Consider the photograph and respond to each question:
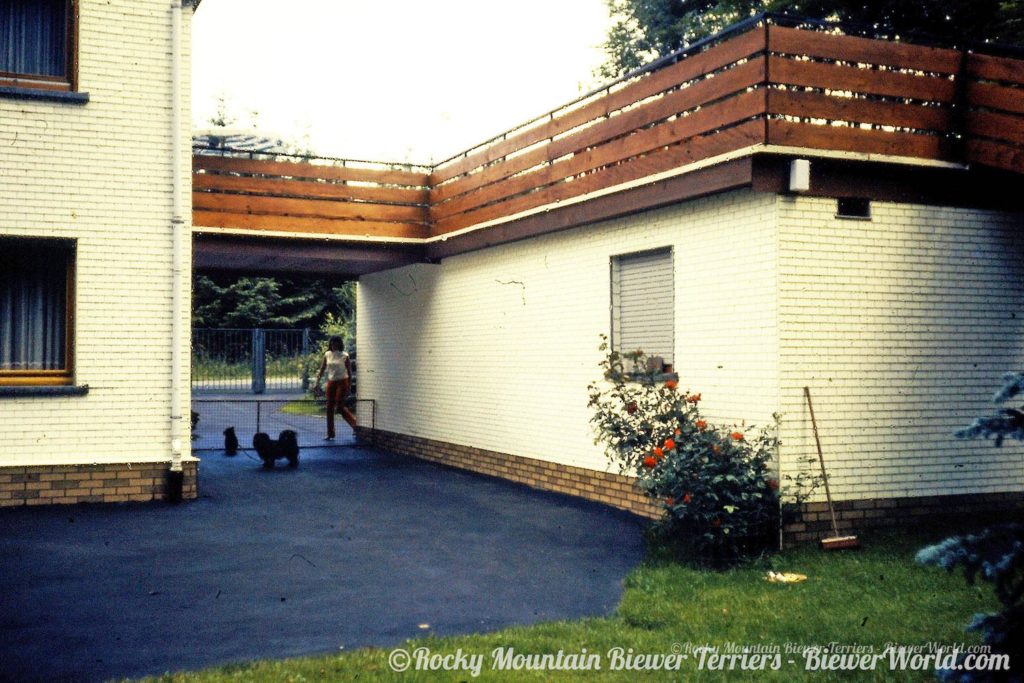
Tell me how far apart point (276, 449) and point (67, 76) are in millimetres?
6279

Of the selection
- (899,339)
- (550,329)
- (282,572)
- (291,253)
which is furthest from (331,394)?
(899,339)

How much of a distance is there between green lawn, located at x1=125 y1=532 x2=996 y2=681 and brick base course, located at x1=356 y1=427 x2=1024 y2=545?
675 mm

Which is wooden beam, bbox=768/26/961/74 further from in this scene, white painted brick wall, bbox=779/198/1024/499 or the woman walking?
the woman walking

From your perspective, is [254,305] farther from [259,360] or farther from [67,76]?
[67,76]

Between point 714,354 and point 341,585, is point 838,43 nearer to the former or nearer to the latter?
point 714,354

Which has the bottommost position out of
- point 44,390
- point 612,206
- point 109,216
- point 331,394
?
point 331,394

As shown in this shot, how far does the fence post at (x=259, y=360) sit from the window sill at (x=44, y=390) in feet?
52.7

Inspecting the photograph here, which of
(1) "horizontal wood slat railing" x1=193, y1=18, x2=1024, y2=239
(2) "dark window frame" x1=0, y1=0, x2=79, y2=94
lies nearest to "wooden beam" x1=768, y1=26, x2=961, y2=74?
(1) "horizontal wood slat railing" x1=193, y1=18, x2=1024, y2=239

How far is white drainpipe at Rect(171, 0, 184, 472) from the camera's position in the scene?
11.1 metres

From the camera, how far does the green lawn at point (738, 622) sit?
5.60 metres

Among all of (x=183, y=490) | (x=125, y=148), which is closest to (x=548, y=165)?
(x=125, y=148)

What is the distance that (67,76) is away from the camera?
1109cm

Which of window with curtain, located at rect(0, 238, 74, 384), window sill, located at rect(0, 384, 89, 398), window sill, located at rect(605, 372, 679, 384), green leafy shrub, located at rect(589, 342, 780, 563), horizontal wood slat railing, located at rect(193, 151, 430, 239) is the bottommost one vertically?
green leafy shrub, located at rect(589, 342, 780, 563)

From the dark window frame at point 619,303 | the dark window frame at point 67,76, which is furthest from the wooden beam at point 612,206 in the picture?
the dark window frame at point 67,76
